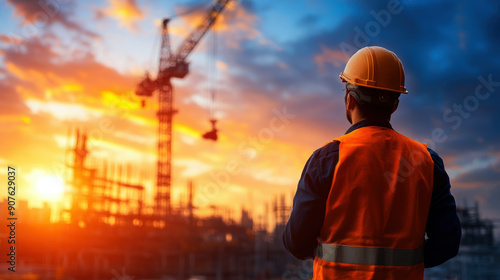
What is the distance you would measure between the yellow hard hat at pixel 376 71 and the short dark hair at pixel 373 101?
2 centimetres

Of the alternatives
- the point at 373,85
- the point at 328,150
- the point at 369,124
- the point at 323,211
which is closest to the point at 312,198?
the point at 323,211

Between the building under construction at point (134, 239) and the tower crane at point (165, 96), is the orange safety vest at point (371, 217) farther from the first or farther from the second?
the tower crane at point (165, 96)

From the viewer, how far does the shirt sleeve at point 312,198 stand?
5.18ft

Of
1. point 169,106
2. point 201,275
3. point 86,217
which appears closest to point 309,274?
point 201,275

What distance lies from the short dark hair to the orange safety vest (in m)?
0.17

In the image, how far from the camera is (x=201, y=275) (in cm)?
4088

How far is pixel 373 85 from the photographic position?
5.78 ft

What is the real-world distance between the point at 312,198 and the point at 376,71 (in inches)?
23.3

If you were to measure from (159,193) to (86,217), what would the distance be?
395 inches

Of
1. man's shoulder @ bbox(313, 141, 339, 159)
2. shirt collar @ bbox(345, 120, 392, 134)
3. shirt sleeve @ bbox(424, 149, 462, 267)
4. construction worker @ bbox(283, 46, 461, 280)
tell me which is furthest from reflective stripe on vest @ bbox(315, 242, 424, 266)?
shirt collar @ bbox(345, 120, 392, 134)

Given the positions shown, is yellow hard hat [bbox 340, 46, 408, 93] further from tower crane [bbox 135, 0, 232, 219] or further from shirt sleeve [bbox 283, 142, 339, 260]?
tower crane [bbox 135, 0, 232, 219]

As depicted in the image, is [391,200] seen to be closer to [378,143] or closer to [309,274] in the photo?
[378,143]

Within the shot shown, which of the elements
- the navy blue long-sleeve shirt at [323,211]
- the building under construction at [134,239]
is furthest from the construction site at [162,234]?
the navy blue long-sleeve shirt at [323,211]

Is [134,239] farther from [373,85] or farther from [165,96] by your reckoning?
[373,85]
